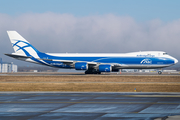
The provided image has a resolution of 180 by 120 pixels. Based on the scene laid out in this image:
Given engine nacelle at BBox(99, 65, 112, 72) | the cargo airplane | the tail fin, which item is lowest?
engine nacelle at BBox(99, 65, 112, 72)

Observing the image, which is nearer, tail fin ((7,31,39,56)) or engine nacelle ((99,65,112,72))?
engine nacelle ((99,65,112,72))

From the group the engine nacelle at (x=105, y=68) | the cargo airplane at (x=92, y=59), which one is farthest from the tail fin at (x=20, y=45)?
the engine nacelle at (x=105, y=68)

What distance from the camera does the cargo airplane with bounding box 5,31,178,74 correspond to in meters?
58.6

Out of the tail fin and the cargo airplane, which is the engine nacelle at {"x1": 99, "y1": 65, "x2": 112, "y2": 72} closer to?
the cargo airplane

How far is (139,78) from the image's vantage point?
45.4 m

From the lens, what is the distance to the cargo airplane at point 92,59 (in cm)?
5859

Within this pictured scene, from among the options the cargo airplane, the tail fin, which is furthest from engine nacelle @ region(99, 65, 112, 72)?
the tail fin

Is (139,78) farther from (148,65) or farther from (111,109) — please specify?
(111,109)

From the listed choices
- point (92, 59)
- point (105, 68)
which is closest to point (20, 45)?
point (92, 59)

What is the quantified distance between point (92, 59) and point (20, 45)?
698 inches

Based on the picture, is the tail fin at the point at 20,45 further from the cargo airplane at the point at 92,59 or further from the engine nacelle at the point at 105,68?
the engine nacelle at the point at 105,68

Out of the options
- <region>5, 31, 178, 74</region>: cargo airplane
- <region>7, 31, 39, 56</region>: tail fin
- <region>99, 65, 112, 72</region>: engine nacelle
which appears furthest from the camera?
<region>7, 31, 39, 56</region>: tail fin

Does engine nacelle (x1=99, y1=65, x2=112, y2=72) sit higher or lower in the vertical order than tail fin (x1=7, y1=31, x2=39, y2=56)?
lower

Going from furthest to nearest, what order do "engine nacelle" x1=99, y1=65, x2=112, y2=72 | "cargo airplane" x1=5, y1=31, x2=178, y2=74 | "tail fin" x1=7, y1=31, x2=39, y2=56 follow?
"tail fin" x1=7, y1=31, x2=39, y2=56 < "cargo airplane" x1=5, y1=31, x2=178, y2=74 < "engine nacelle" x1=99, y1=65, x2=112, y2=72
